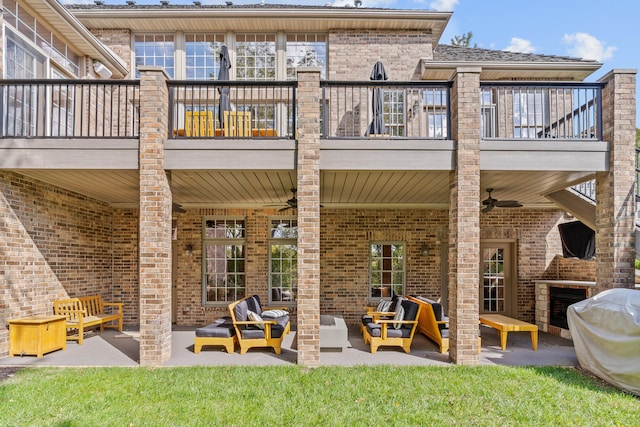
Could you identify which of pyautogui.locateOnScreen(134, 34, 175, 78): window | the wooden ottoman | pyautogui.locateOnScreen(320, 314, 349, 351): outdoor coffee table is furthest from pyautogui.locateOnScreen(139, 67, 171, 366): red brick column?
pyautogui.locateOnScreen(134, 34, 175, 78): window

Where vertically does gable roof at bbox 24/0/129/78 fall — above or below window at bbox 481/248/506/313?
above

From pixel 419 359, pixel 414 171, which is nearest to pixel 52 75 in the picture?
pixel 414 171

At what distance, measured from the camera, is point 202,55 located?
34.7 feet

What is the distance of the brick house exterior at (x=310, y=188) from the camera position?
19.8 feet

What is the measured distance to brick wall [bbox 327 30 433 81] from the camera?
405 inches

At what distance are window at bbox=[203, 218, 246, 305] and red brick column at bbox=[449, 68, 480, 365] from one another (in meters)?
5.77

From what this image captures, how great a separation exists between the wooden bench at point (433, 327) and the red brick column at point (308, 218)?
240 centimetres

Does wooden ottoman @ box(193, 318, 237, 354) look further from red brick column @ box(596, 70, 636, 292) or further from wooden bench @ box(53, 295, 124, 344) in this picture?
Answer: red brick column @ box(596, 70, 636, 292)

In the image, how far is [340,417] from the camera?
14.0 feet

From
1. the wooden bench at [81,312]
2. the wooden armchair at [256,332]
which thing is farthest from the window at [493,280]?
the wooden bench at [81,312]

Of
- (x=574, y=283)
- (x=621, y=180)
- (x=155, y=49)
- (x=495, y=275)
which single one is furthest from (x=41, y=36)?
(x=574, y=283)

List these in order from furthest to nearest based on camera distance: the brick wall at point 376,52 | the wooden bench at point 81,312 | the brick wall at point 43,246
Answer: the brick wall at point 376,52
the wooden bench at point 81,312
the brick wall at point 43,246

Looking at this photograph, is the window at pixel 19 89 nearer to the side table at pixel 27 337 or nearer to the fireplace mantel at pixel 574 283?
the side table at pixel 27 337

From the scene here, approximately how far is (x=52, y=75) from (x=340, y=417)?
885 cm
